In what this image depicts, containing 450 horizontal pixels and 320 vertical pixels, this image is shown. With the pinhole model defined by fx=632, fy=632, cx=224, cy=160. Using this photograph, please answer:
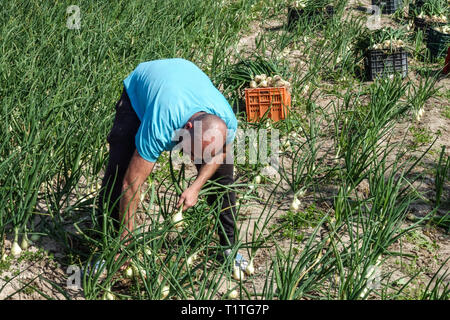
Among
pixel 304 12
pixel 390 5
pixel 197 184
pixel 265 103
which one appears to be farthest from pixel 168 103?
pixel 390 5

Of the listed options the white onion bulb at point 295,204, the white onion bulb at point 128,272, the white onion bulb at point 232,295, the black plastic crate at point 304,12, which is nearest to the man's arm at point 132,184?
the white onion bulb at point 128,272

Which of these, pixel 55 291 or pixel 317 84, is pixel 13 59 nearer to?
pixel 55 291

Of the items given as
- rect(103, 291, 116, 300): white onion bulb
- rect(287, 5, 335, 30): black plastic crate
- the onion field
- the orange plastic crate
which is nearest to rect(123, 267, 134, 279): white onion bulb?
the onion field

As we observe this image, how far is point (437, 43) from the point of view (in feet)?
18.1

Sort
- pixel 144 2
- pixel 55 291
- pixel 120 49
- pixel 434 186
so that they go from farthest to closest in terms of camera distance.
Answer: pixel 144 2 < pixel 120 49 < pixel 434 186 < pixel 55 291

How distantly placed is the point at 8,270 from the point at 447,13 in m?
5.07

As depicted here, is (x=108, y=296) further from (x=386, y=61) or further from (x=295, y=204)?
(x=386, y=61)

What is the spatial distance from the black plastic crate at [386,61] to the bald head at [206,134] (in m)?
3.00

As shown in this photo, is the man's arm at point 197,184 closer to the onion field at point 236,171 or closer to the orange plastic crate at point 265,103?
the onion field at point 236,171

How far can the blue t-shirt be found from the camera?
241cm

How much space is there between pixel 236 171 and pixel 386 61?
205cm
